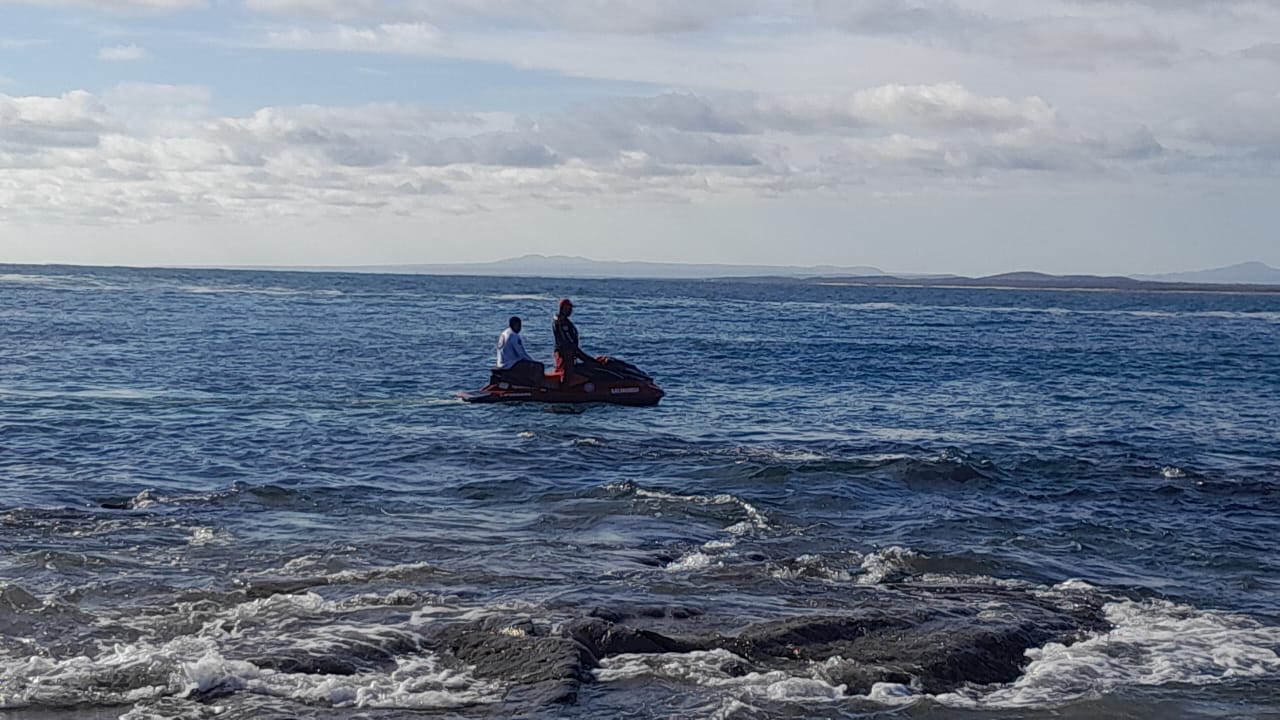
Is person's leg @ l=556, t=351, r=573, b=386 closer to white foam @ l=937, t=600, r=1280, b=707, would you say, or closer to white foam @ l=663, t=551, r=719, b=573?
white foam @ l=663, t=551, r=719, b=573

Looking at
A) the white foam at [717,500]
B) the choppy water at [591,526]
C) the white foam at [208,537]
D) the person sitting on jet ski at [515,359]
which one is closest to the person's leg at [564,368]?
the person sitting on jet ski at [515,359]

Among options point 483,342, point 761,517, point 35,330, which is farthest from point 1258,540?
point 35,330

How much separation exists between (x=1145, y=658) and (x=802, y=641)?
9.24 ft

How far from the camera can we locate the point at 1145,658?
35.6 ft

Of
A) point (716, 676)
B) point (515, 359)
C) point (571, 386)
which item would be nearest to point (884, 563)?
point (716, 676)

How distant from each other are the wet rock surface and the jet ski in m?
14.7

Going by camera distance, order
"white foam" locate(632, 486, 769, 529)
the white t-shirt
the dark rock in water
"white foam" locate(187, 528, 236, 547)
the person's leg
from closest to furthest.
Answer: the dark rock in water, "white foam" locate(187, 528, 236, 547), "white foam" locate(632, 486, 769, 529), the person's leg, the white t-shirt

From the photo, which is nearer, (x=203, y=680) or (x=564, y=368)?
(x=203, y=680)

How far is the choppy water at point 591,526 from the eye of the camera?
988 cm

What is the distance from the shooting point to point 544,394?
2636 centimetres

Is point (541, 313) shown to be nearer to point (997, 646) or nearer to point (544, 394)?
point (544, 394)

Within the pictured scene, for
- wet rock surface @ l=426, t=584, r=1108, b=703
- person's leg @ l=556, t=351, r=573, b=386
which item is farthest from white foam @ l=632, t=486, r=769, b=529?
person's leg @ l=556, t=351, r=573, b=386

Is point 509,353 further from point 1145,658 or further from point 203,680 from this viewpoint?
point 1145,658

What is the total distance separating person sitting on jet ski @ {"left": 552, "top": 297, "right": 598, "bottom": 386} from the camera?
84.4 ft
